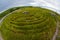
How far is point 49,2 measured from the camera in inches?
857

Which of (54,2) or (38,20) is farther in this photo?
(54,2)

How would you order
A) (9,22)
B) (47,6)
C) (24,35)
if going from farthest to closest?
(47,6), (9,22), (24,35)

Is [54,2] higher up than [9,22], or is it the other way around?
[54,2]

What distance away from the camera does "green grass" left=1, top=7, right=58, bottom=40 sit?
1448cm

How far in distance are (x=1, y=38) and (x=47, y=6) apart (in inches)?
348

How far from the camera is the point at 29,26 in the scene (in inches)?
597

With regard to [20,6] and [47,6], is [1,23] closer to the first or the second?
[20,6]

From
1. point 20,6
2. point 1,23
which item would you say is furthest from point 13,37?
point 20,6

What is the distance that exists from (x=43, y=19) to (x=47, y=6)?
4.78 meters

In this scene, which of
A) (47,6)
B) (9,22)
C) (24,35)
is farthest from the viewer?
(47,6)

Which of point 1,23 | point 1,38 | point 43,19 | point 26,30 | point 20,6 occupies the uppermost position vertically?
point 20,6

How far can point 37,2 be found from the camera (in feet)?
72.1

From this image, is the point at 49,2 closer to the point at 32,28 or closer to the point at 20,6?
the point at 20,6

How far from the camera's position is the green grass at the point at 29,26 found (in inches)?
570
